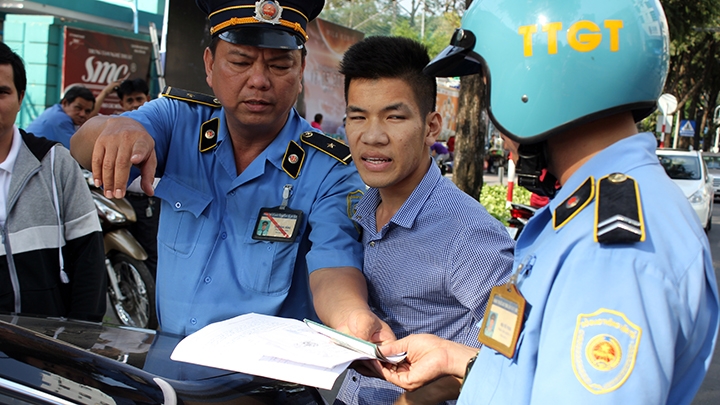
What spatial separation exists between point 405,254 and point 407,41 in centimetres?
67

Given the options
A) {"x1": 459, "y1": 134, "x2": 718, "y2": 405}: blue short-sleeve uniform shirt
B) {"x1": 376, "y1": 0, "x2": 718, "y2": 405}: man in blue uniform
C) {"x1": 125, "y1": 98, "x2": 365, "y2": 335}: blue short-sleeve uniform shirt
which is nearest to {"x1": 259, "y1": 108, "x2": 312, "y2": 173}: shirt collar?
{"x1": 125, "y1": 98, "x2": 365, "y2": 335}: blue short-sleeve uniform shirt

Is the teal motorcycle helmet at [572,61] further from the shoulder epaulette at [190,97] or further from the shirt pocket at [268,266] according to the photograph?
the shoulder epaulette at [190,97]

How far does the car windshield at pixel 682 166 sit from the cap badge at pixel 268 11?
39.4ft

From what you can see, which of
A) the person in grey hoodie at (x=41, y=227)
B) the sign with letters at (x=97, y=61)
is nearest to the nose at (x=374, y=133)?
the person in grey hoodie at (x=41, y=227)

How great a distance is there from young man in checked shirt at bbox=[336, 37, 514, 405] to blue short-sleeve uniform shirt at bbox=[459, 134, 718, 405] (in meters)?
0.58

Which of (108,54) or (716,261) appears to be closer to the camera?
(716,261)

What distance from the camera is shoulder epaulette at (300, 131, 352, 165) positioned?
2.16 m

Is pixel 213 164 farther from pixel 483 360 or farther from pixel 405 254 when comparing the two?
pixel 483 360

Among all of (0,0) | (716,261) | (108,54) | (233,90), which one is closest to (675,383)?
(233,90)

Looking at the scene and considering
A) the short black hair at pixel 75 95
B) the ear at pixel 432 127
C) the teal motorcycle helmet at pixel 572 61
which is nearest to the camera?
the teal motorcycle helmet at pixel 572 61

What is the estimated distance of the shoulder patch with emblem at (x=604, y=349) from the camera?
3.02 ft

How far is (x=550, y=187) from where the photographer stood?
4.60 ft

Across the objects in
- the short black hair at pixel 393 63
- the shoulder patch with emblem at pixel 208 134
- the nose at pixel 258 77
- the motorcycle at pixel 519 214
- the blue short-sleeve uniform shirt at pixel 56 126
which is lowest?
the motorcycle at pixel 519 214

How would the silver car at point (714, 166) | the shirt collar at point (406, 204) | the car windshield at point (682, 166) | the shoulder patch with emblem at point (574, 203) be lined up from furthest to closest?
the silver car at point (714, 166) < the car windshield at point (682, 166) < the shirt collar at point (406, 204) < the shoulder patch with emblem at point (574, 203)
